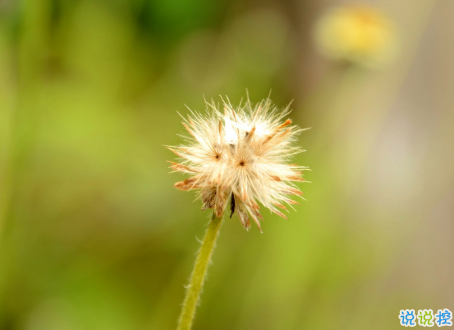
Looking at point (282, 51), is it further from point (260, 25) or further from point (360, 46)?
point (360, 46)

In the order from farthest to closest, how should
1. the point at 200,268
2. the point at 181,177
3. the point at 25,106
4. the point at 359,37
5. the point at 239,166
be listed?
the point at 359,37 < the point at 181,177 < the point at 25,106 < the point at 239,166 < the point at 200,268

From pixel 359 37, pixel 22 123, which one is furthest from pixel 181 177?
pixel 359 37

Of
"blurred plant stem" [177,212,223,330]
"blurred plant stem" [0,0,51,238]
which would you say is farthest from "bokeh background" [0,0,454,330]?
"blurred plant stem" [177,212,223,330]

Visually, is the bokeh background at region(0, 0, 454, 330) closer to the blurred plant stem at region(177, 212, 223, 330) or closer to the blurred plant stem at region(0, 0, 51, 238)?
the blurred plant stem at region(0, 0, 51, 238)

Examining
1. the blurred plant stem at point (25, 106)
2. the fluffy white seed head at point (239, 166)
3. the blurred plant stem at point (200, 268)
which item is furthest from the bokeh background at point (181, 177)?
the blurred plant stem at point (200, 268)

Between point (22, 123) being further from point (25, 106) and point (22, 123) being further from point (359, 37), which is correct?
point (359, 37)

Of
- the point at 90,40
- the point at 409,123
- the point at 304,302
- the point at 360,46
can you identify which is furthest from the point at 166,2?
the point at 304,302
